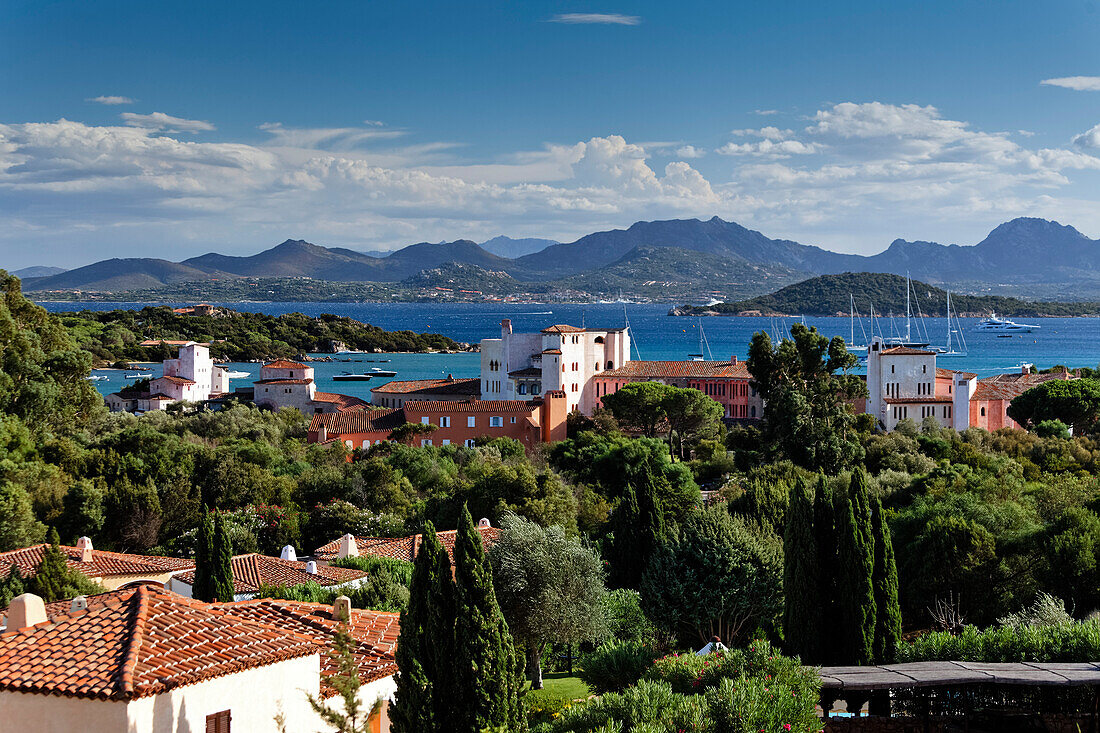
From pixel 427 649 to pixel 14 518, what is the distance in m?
18.3

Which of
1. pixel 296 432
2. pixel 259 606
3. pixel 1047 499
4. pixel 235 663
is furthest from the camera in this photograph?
pixel 296 432

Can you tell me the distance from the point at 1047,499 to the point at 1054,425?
17.0 m

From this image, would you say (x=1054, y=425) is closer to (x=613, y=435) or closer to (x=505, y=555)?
(x=613, y=435)

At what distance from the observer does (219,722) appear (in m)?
7.23

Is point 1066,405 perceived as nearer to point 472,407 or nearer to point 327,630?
point 472,407

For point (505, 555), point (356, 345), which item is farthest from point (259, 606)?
point (356, 345)

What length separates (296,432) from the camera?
45.5m

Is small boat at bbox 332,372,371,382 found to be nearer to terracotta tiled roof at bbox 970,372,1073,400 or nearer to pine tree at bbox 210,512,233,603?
terracotta tiled roof at bbox 970,372,1073,400

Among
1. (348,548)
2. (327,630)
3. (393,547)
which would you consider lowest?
(393,547)

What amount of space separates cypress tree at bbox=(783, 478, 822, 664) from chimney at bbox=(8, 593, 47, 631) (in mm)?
11335

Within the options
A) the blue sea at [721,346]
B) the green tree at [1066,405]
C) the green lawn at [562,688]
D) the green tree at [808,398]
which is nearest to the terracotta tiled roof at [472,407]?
the green tree at [808,398]

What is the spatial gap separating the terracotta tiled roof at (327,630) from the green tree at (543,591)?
18.4 ft

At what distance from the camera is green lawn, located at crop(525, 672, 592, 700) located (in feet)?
50.7

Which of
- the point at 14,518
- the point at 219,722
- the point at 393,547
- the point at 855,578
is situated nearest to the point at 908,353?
the point at 393,547
